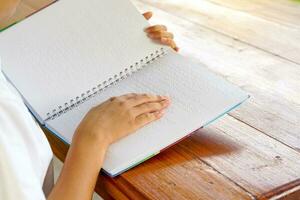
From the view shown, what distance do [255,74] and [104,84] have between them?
0.29 metres

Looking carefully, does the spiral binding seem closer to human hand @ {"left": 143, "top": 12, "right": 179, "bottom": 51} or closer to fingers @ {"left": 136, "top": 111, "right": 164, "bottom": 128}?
human hand @ {"left": 143, "top": 12, "right": 179, "bottom": 51}

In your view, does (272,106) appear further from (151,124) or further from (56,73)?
(56,73)

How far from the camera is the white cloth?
65 centimetres

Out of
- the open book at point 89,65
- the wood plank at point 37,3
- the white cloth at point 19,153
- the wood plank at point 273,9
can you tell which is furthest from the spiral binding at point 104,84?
the wood plank at point 37,3

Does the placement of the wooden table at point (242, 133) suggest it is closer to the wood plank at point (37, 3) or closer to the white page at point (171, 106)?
the white page at point (171, 106)

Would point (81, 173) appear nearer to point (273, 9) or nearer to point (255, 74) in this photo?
point (255, 74)

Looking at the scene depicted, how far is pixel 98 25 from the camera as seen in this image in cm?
94

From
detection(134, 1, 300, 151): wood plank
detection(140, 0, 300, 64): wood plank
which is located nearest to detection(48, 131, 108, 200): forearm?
detection(134, 1, 300, 151): wood plank

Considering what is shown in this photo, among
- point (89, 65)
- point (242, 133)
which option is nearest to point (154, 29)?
point (89, 65)

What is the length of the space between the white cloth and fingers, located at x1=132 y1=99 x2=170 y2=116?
142mm

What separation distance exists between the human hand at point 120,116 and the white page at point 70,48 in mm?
107

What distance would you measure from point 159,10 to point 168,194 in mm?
826

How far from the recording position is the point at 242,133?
2.57 ft

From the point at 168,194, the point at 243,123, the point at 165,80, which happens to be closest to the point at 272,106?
the point at 243,123
